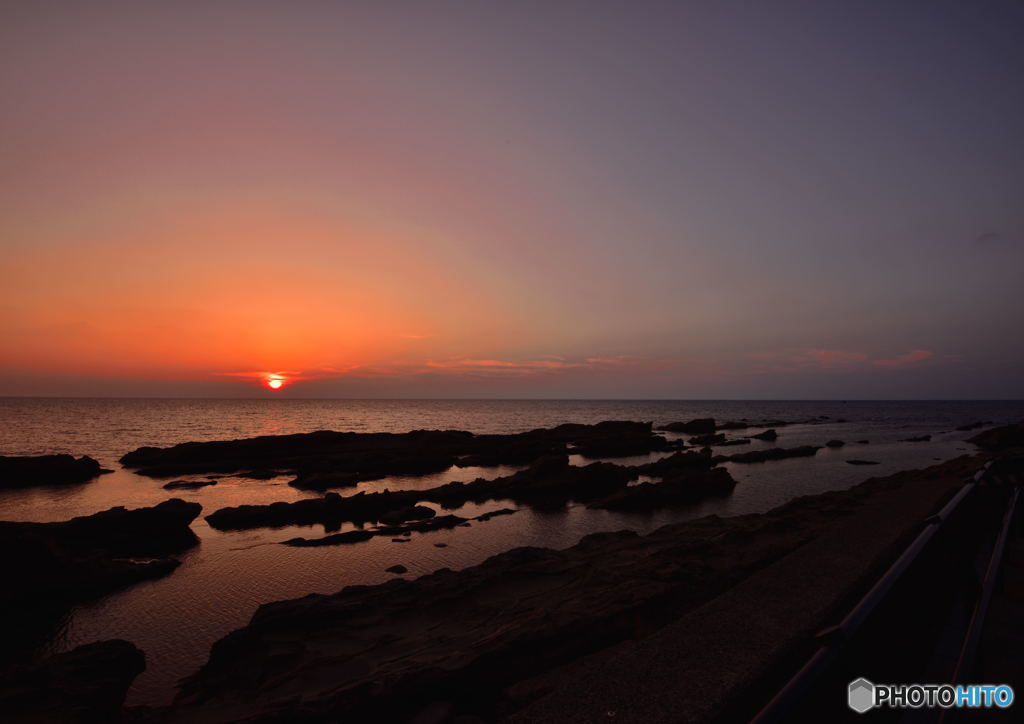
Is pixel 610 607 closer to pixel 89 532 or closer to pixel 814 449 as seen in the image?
pixel 89 532

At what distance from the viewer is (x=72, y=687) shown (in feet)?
26.3

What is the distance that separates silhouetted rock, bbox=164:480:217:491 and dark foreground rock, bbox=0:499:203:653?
14.4 m

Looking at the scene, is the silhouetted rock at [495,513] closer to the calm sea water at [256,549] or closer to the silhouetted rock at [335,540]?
the calm sea water at [256,549]

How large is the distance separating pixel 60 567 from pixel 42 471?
3007 cm

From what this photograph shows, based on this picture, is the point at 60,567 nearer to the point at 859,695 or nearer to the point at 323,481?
the point at 323,481

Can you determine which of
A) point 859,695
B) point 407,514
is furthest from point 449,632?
point 407,514

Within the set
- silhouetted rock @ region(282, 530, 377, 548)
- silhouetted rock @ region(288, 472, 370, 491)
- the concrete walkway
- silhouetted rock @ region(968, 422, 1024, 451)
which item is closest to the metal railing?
the concrete walkway

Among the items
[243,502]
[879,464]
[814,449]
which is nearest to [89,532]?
[243,502]

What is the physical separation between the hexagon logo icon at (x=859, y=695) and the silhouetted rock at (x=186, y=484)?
3954 centimetres

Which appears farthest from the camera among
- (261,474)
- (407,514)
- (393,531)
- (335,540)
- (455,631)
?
(261,474)

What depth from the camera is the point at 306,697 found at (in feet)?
23.6

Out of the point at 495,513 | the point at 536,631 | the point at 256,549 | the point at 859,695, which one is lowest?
the point at 256,549

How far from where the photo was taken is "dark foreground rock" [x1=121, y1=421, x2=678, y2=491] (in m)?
40.4

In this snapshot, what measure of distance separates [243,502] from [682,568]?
92.4 feet
